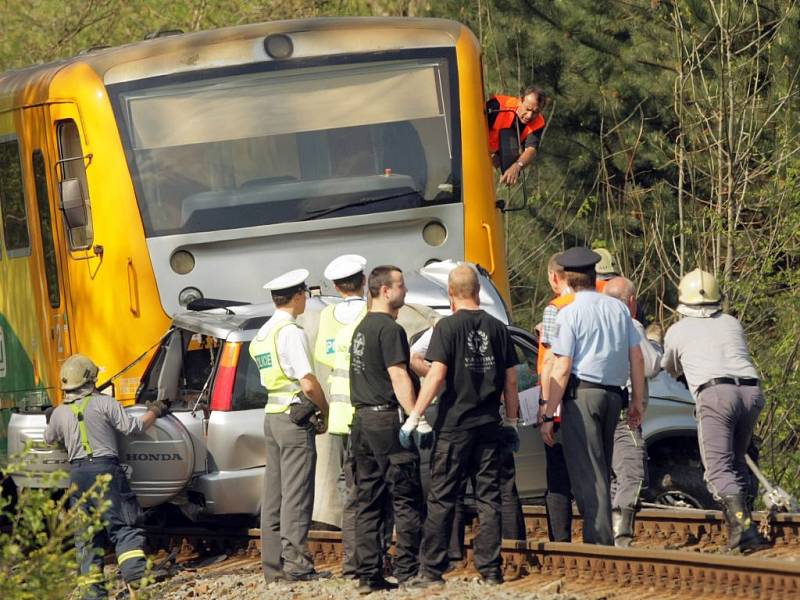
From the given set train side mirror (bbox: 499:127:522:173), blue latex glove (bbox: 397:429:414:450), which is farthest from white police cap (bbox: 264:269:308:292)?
train side mirror (bbox: 499:127:522:173)

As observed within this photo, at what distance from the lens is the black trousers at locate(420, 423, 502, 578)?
27.3 feet

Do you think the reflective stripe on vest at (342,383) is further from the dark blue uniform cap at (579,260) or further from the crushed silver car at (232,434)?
the dark blue uniform cap at (579,260)

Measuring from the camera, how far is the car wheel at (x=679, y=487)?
36.2ft

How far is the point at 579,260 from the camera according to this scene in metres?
8.91

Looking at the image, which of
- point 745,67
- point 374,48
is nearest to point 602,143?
point 745,67

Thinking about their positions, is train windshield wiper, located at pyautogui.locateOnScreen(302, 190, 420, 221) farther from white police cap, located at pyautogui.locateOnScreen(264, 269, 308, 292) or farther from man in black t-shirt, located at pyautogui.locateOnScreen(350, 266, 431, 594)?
man in black t-shirt, located at pyautogui.locateOnScreen(350, 266, 431, 594)

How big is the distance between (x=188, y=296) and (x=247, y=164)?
112 centimetres

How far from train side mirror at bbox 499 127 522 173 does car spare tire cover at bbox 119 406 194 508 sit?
4.11 metres

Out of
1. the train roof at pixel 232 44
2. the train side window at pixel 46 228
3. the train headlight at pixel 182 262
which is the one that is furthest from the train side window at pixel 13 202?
the train headlight at pixel 182 262

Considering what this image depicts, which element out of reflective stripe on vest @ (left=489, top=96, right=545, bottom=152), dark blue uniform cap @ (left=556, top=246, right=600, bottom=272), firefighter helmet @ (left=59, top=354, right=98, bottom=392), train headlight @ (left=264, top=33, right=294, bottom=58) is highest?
train headlight @ (left=264, top=33, right=294, bottom=58)

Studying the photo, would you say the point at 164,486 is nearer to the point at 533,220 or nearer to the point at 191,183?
the point at 191,183

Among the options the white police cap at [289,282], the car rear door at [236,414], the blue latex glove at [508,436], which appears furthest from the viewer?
the car rear door at [236,414]

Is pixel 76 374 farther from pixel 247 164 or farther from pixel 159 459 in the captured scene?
pixel 247 164

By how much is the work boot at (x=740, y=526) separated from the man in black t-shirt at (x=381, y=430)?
77.0 inches
